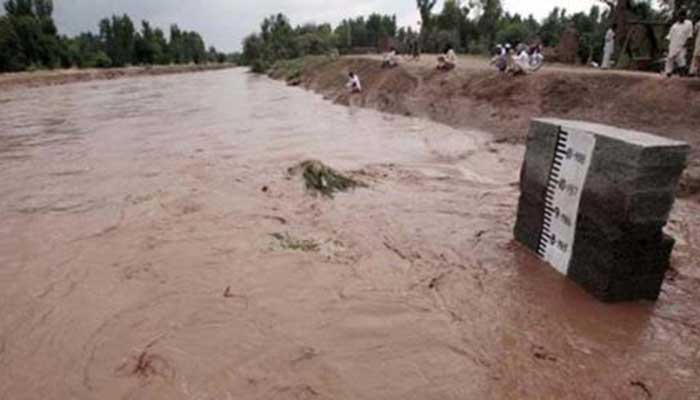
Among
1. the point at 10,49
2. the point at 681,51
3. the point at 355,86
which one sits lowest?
the point at 355,86

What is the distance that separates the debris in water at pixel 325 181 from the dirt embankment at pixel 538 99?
5.26 metres

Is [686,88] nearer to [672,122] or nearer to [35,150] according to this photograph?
[672,122]

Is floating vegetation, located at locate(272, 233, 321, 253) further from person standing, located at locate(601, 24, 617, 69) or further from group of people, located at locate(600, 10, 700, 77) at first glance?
person standing, located at locate(601, 24, 617, 69)

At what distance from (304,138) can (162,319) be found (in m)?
9.56

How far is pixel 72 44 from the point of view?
2601 inches

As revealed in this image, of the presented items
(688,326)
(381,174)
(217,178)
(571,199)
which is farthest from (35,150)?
(688,326)

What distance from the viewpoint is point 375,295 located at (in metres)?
4.40

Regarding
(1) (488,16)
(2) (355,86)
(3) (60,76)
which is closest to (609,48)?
(2) (355,86)

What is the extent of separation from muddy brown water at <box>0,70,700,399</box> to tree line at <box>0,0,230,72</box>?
52090 mm

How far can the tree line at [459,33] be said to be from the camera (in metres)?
24.2

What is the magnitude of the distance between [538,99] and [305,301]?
38.0 ft

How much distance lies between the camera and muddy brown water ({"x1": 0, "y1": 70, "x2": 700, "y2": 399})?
3.27 metres

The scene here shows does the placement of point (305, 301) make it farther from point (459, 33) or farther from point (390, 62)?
point (459, 33)

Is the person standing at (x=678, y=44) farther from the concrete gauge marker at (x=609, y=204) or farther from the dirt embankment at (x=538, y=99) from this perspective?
the concrete gauge marker at (x=609, y=204)
